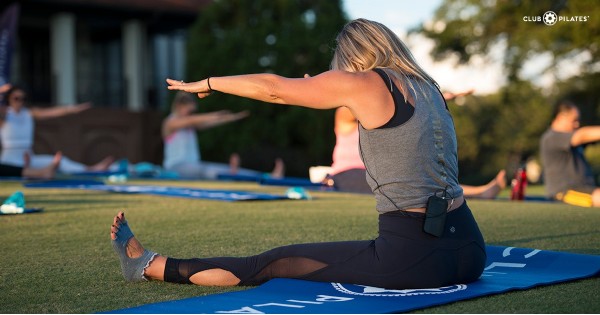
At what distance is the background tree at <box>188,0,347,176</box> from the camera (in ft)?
76.7

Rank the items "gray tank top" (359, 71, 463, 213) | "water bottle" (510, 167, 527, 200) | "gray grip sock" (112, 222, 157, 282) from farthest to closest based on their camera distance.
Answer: "water bottle" (510, 167, 527, 200) → "gray grip sock" (112, 222, 157, 282) → "gray tank top" (359, 71, 463, 213)

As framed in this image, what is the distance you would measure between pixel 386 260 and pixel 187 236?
2.70 metres

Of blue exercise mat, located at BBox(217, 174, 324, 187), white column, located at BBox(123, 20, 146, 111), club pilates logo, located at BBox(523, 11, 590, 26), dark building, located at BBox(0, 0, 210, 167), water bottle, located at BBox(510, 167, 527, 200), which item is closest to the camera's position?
water bottle, located at BBox(510, 167, 527, 200)

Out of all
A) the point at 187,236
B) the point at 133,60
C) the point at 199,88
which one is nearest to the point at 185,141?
the point at 187,236

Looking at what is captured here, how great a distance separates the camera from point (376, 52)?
13.0 feet

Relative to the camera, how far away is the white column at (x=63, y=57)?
2327 cm

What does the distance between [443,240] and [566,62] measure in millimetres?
25405

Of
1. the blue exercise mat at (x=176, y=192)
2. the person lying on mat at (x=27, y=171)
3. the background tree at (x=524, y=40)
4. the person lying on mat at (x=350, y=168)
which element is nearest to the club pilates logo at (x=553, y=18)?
the background tree at (x=524, y=40)

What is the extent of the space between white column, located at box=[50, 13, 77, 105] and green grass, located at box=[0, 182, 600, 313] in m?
13.1

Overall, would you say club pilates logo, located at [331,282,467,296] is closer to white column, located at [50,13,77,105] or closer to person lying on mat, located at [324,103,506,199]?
person lying on mat, located at [324,103,506,199]

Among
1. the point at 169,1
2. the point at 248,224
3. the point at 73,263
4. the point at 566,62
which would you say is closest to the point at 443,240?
the point at 73,263

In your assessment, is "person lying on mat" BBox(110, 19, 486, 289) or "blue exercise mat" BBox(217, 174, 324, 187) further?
"blue exercise mat" BBox(217, 174, 324, 187)

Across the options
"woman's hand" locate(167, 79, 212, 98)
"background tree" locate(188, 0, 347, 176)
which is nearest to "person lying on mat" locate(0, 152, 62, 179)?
"woman's hand" locate(167, 79, 212, 98)

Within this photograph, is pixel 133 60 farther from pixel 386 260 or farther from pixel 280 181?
pixel 386 260
